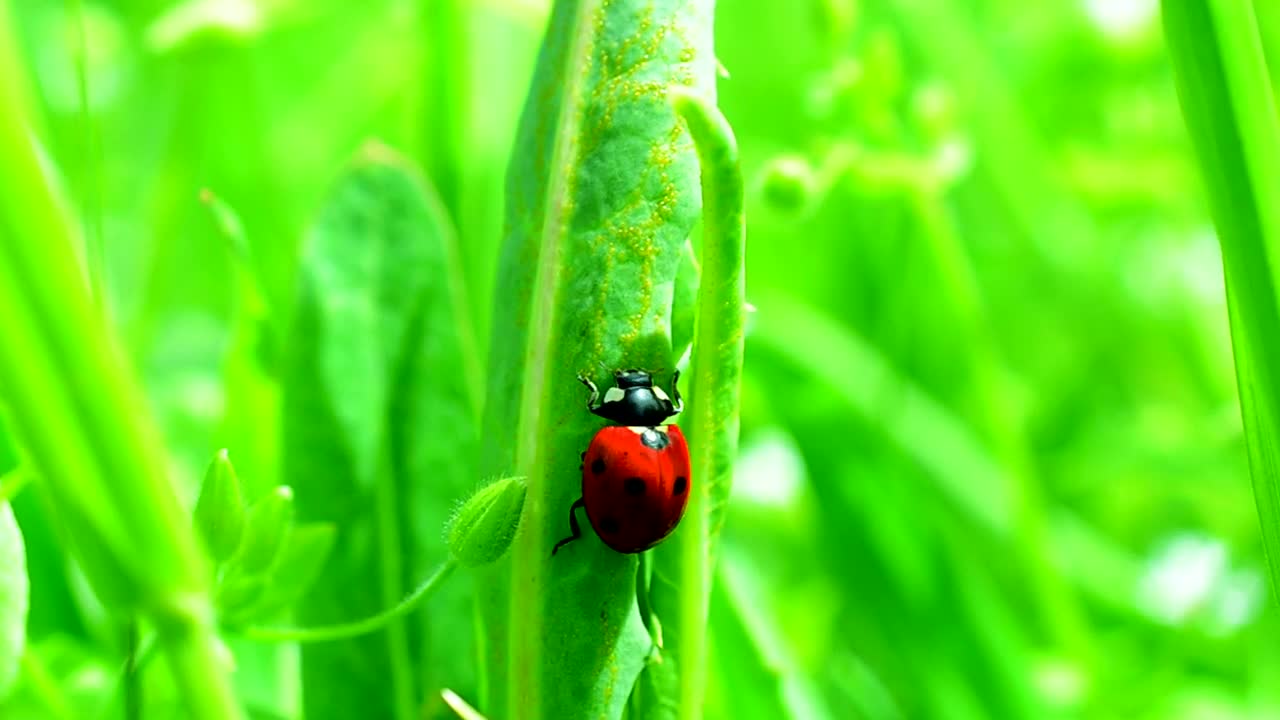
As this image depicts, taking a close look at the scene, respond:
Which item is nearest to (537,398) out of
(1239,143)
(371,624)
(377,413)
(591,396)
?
(591,396)

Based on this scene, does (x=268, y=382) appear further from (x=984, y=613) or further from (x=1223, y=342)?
(x=1223, y=342)

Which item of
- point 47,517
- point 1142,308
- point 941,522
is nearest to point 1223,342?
point 1142,308

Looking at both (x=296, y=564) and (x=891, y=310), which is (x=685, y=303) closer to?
(x=296, y=564)

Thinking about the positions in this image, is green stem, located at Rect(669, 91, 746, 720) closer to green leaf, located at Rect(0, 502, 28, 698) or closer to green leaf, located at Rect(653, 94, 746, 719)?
green leaf, located at Rect(653, 94, 746, 719)

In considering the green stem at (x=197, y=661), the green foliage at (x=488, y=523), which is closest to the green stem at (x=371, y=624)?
the green foliage at (x=488, y=523)

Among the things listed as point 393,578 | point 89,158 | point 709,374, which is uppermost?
point 89,158
